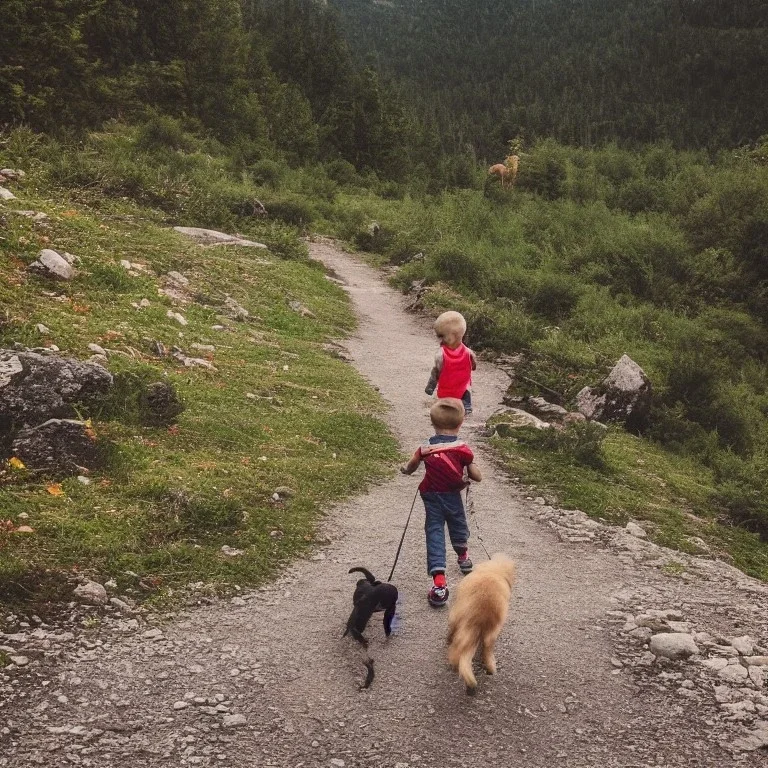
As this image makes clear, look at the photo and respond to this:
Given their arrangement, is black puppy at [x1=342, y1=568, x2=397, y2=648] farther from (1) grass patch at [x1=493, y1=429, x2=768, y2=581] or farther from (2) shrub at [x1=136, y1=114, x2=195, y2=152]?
(2) shrub at [x1=136, y1=114, x2=195, y2=152]

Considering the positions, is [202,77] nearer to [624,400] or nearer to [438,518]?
[624,400]

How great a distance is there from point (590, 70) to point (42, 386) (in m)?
81.2

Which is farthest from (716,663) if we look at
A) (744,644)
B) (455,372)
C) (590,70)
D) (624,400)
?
(590,70)

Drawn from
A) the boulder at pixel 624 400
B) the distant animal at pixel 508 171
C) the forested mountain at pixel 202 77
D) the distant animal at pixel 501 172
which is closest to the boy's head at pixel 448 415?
the boulder at pixel 624 400

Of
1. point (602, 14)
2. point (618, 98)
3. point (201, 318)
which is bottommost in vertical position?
point (201, 318)

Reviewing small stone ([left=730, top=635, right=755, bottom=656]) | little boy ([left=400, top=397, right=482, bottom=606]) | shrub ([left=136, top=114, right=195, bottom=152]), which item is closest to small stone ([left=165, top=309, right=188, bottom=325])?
little boy ([left=400, top=397, right=482, bottom=606])

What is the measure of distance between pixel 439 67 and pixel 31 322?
101075 millimetres

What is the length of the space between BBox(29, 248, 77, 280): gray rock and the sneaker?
7.86 meters

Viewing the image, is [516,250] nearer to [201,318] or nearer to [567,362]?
[567,362]

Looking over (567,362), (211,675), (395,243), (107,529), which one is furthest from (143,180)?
(211,675)

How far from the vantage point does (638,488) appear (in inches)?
319

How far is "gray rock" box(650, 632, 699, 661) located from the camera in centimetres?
452

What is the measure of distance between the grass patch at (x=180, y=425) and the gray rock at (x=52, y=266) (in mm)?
152

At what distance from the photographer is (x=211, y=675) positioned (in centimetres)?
406
